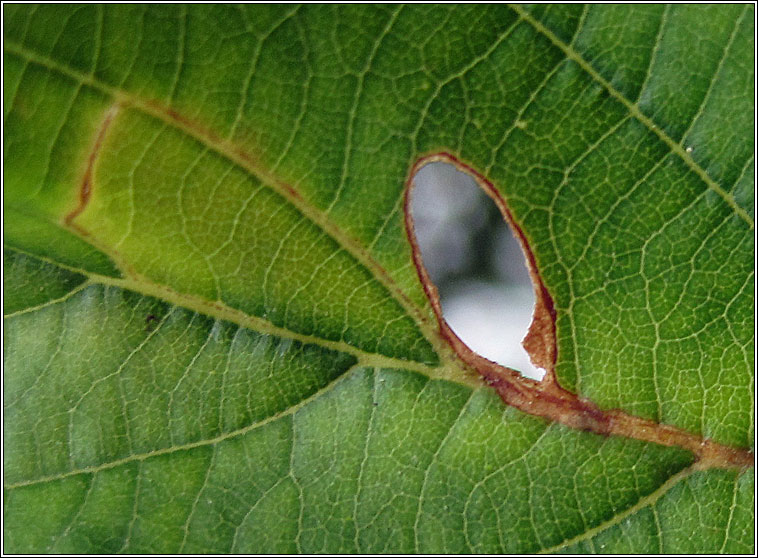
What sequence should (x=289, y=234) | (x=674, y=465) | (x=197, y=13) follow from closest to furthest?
(x=197, y=13) < (x=289, y=234) < (x=674, y=465)

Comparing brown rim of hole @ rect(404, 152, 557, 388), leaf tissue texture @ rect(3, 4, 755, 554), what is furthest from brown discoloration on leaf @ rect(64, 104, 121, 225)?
brown rim of hole @ rect(404, 152, 557, 388)

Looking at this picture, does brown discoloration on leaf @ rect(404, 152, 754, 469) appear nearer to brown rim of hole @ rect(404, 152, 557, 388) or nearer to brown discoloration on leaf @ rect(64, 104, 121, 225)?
brown rim of hole @ rect(404, 152, 557, 388)

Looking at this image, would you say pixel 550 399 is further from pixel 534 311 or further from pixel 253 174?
pixel 253 174

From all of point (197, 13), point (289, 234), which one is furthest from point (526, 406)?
point (197, 13)

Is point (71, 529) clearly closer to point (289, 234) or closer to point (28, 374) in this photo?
point (28, 374)

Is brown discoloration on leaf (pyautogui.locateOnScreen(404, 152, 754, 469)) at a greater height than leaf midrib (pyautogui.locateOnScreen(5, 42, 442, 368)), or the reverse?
leaf midrib (pyautogui.locateOnScreen(5, 42, 442, 368))

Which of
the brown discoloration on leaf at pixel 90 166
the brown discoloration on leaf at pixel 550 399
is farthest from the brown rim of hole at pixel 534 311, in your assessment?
the brown discoloration on leaf at pixel 90 166
